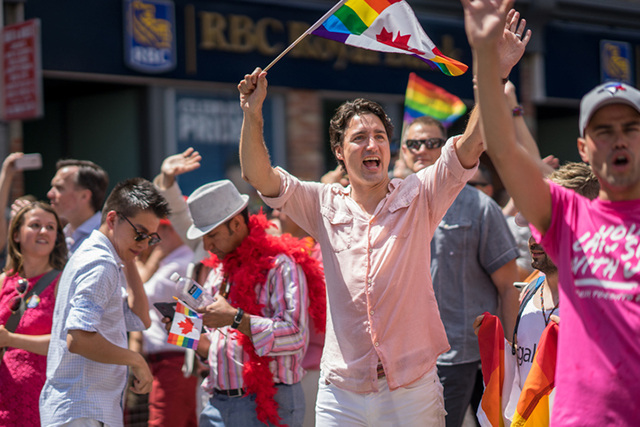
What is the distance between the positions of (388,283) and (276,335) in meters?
0.84

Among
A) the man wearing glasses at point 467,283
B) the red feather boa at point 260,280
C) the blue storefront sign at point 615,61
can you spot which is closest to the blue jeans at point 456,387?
the man wearing glasses at point 467,283

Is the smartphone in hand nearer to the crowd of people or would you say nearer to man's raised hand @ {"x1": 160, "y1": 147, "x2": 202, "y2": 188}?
the crowd of people

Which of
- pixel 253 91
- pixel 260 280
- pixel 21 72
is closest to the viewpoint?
pixel 253 91

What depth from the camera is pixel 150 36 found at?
8.88 meters

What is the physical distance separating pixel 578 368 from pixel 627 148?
642mm

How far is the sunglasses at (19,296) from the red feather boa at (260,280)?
99cm

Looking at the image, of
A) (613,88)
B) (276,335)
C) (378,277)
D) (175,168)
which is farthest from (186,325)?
(613,88)

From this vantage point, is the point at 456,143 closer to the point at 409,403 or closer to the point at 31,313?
the point at 409,403

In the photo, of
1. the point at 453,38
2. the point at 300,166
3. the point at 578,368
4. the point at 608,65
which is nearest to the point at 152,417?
the point at 578,368

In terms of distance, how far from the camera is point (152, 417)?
5523mm

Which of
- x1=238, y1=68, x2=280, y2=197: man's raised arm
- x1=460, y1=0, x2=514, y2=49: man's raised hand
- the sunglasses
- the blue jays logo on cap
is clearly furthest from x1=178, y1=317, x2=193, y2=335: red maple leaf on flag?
the blue jays logo on cap

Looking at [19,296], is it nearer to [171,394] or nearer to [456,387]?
[171,394]

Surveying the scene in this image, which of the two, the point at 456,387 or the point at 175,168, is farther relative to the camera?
the point at 175,168

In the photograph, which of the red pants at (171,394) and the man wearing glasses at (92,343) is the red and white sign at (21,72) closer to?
the red pants at (171,394)
